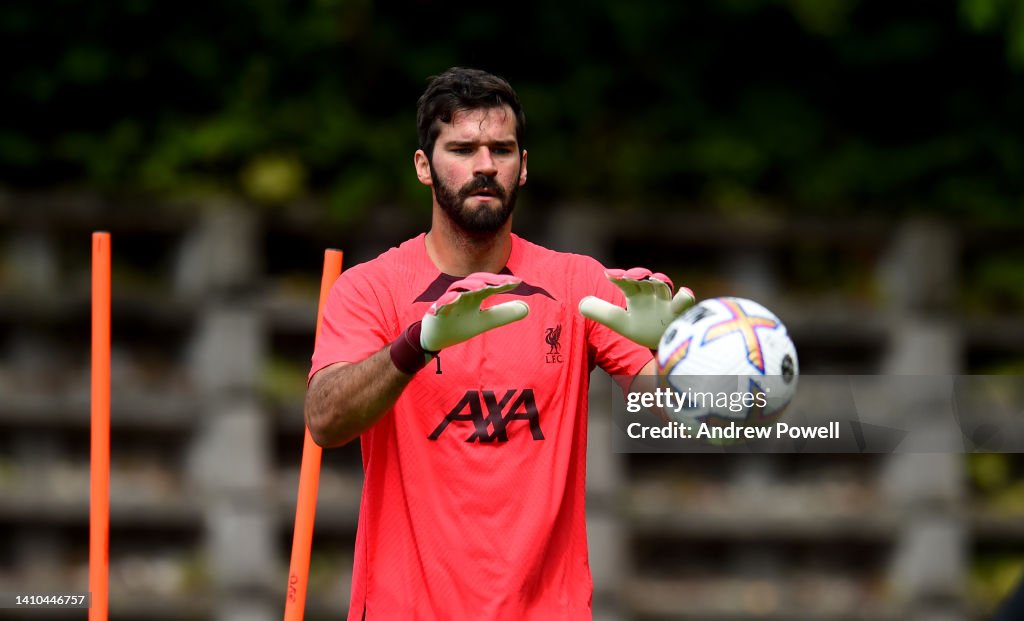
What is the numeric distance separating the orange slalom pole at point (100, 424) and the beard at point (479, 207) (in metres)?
0.98

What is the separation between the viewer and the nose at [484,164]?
365 cm

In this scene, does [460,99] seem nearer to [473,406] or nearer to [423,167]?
[423,167]

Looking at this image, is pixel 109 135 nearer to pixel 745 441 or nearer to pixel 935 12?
pixel 935 12

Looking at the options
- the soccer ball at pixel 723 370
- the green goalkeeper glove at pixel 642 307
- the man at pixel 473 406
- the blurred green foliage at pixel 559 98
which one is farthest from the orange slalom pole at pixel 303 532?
the blurred green foliage at pixel 559 98

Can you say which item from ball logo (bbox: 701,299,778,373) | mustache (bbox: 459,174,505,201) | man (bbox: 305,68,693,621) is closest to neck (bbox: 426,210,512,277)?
man (bbox: 305,68,693,621)

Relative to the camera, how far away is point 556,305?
380cm

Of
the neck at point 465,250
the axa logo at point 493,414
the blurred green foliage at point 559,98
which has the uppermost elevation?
the blurred green foliage at point 559,98

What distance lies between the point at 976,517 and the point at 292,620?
19.4ft

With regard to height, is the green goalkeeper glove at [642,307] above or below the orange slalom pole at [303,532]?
above

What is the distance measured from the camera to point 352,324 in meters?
3.64

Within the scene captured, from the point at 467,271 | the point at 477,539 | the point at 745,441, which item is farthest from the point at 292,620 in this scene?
the point at 745,441

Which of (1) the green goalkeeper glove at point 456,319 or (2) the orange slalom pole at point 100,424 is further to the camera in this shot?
(2) the orange slalom pole at point 100,424

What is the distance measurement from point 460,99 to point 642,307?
724mm

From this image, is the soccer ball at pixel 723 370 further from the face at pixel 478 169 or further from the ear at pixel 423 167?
the ear at pixel 423 167
